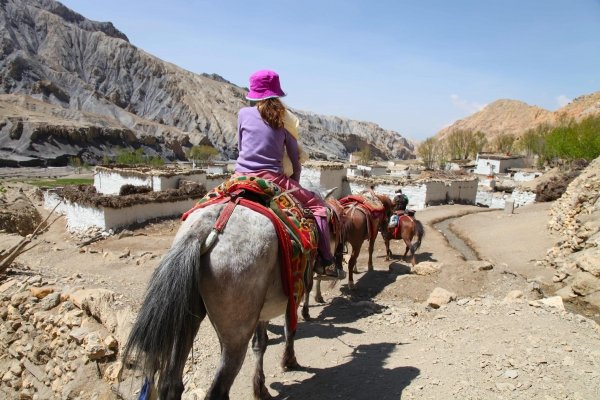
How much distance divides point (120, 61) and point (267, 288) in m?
119

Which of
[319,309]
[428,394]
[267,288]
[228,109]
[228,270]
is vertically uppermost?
[228,109]

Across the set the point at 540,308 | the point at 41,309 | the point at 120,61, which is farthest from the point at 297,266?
the point at 120,61

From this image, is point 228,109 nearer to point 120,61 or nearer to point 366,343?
point 120,61

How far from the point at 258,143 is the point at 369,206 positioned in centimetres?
489

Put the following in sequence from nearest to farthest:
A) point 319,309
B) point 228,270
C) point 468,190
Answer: point 228,270 < point 319,309 < point 468,190

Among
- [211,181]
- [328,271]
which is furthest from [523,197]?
[328,271]

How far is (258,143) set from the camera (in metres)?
3.29

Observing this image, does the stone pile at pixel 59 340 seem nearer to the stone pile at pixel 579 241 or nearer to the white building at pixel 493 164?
the stone pile at pixel 579 241

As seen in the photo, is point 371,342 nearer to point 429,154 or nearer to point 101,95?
point 429,154

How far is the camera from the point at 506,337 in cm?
423

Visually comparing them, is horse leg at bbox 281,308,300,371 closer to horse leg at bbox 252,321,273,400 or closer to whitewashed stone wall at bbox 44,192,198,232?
horse leg at bbox 252,321,273,400

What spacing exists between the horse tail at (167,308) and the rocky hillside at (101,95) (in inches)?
2682

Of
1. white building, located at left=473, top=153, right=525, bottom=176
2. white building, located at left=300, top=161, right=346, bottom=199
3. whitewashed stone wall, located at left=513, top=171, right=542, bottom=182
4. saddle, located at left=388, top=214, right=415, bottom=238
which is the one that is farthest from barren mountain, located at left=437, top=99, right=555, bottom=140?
saddle, located at left=388, top=214, right=415, bottom=238

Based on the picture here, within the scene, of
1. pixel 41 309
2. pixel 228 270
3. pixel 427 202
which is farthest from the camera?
pixel 427 202
